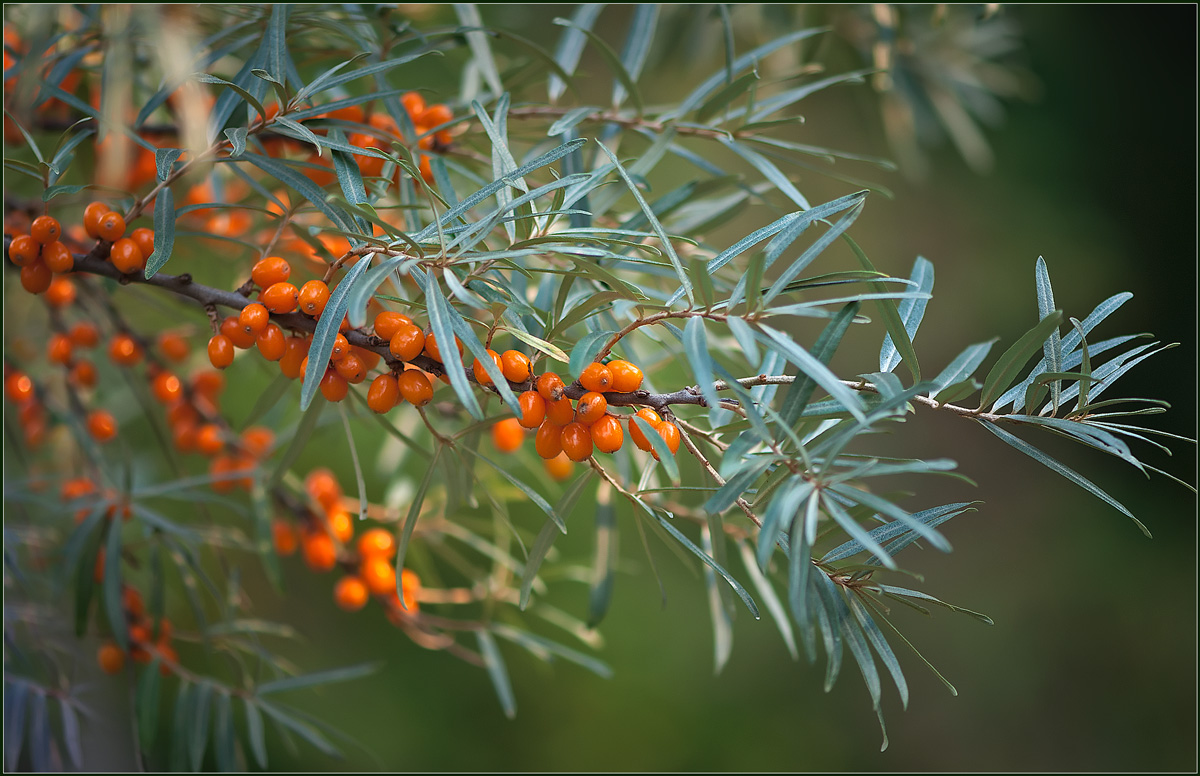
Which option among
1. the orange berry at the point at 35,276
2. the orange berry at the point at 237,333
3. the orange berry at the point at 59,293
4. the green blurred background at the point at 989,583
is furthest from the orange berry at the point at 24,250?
the green blurred background at the point at 989,583

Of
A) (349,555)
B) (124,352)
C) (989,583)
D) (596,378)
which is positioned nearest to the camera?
(596,378)

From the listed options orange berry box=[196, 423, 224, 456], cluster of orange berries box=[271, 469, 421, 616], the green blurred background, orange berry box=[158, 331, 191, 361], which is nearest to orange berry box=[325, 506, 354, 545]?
cluster of orange berries box=[271, 469, 421, 616]

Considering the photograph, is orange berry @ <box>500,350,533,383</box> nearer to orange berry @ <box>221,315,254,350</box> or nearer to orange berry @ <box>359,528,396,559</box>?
orange berry @ <box>221,315,254,350</box>

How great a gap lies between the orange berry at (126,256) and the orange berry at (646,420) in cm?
29

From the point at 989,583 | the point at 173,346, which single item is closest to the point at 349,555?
the point at 173,346

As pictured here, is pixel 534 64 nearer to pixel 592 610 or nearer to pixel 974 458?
pixel 592 610

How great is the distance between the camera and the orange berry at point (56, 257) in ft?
1.31

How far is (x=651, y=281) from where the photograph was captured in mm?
738

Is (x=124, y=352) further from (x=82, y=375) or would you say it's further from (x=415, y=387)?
(x=415, y=387)

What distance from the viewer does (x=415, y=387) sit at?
13.6 inches

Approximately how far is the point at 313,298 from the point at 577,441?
0.14 m

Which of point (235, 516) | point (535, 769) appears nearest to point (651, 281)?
point (235, 516)

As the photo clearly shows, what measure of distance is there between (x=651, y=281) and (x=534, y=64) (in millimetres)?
240

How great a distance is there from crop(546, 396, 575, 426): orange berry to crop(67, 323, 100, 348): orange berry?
51cm
